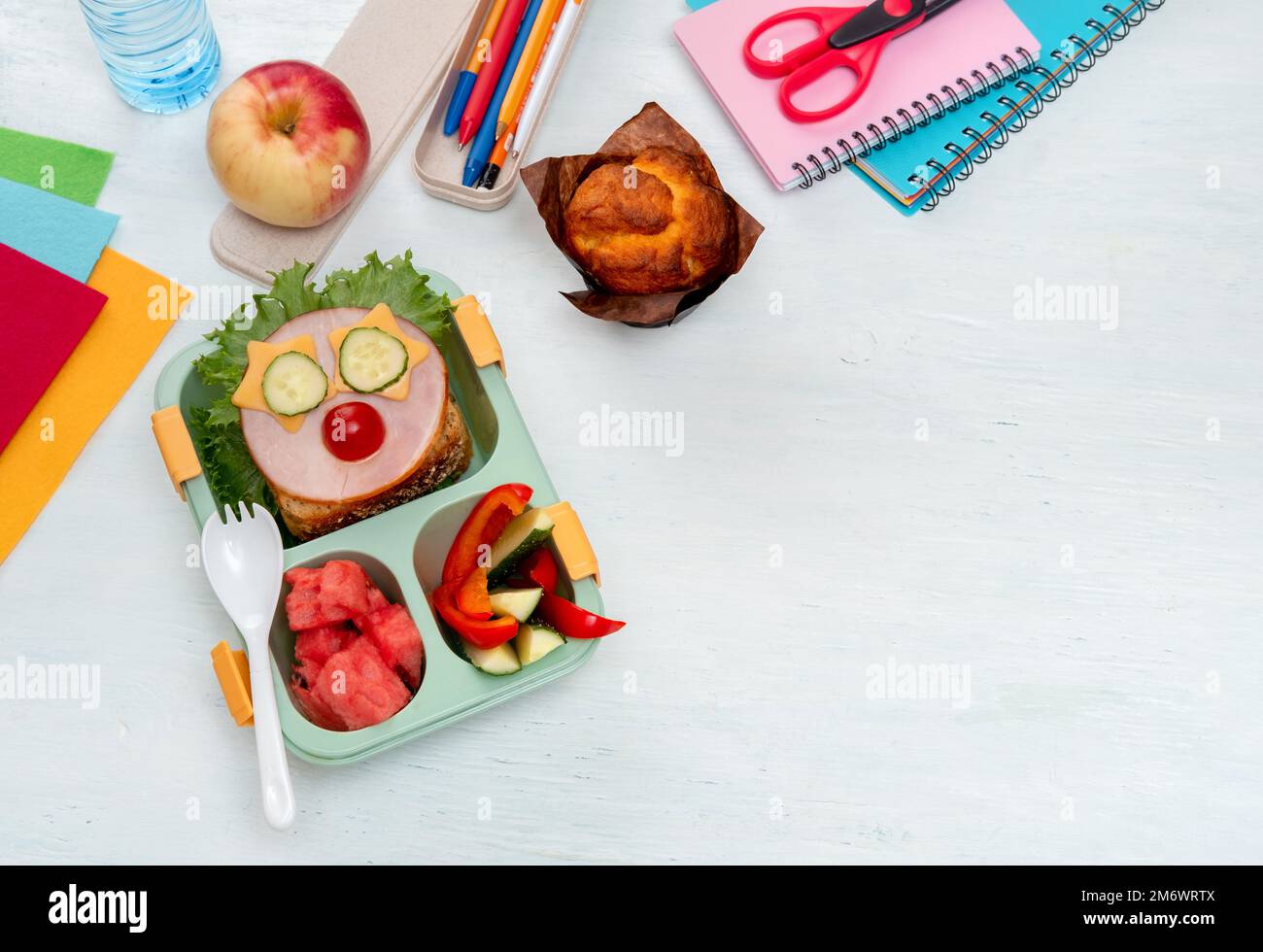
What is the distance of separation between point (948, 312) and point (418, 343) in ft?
2.23

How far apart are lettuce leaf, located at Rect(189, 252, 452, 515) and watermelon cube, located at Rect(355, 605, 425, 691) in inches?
7.8

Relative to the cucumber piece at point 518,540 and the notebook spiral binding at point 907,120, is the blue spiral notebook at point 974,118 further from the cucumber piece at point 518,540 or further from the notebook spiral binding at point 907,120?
the cucumber piece at point 518,540

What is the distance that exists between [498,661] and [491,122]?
2.22ft

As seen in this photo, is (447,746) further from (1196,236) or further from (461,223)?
(1196,236)

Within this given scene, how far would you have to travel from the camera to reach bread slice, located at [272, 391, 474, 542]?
1.25 m

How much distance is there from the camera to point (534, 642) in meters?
1.22

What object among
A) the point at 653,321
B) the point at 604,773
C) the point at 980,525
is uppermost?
the point at 653,321

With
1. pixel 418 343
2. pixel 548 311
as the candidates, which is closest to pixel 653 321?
pixel 548 311

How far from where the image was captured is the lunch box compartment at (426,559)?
47.8 inches

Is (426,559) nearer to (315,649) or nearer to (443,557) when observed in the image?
(443,557)

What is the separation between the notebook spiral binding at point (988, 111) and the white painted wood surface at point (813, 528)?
31 mm

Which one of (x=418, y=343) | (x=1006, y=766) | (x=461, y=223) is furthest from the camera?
(x=461, y=223)

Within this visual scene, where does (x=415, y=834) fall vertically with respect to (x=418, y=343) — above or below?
below

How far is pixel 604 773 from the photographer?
1.33 m
